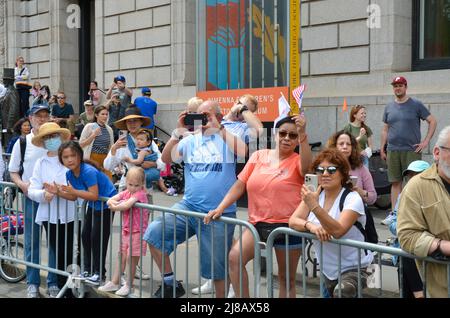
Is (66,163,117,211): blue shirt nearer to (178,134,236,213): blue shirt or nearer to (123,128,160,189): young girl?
(178,134,236,213): blue shirt

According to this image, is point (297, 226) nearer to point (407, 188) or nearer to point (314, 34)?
point (407, 188)

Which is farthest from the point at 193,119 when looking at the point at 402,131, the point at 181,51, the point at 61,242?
the point at 181,51

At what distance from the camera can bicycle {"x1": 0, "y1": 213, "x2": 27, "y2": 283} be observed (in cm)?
773

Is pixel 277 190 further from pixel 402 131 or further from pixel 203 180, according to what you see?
pixel 402 131

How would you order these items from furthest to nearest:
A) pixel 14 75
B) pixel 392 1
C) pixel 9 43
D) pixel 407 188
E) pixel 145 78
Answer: pixel 9 43
pixel 14 75
pixel 145 78
pixel 392 1
pixel 407 188

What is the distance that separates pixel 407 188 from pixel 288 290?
1306mm

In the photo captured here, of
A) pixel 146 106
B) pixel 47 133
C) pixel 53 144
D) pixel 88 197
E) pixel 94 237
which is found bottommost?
pixel 94 237

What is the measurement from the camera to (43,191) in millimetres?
6730

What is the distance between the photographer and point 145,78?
18516mm

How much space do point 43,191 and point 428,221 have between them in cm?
396

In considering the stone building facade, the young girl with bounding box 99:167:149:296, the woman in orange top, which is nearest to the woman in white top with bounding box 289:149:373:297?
the woman in orange top
